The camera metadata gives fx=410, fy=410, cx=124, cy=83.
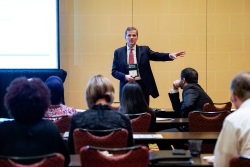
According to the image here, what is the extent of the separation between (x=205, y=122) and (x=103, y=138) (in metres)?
1.55

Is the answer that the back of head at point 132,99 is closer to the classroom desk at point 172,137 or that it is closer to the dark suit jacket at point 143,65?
the classroom desk at point 172,137

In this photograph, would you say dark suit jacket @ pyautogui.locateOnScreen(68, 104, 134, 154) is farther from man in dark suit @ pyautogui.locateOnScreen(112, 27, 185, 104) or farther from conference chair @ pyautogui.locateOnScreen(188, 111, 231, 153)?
man in dark suit @ pyautogui.locateOnScreen(112, 27, 185, 104)

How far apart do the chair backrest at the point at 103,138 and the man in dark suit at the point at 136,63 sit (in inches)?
112

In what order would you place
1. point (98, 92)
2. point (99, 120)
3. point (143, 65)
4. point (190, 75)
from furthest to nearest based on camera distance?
point (143, 65) < point (190, 75) < point (98, 92) < point (99, 120)

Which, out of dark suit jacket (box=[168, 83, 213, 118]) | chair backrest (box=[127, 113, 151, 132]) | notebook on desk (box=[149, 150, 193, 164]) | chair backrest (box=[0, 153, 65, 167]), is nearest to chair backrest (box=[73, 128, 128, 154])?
notebook on desk (box=[149, 150, 193, 164])

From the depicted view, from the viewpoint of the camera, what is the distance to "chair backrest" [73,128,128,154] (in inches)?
102

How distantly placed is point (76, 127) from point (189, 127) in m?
1.45

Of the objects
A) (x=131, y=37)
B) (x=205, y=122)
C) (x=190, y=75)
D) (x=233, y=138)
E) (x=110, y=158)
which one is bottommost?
(x=205, y=122)

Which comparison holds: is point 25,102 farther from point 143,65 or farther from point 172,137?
point 143,65

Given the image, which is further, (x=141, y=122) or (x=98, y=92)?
(x=141, y=122)

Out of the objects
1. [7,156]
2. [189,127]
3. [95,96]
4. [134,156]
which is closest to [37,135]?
[7,156]

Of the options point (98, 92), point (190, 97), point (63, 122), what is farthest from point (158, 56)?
point (98, 92)

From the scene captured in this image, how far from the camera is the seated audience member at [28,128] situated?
2.22 m

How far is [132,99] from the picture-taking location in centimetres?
368
